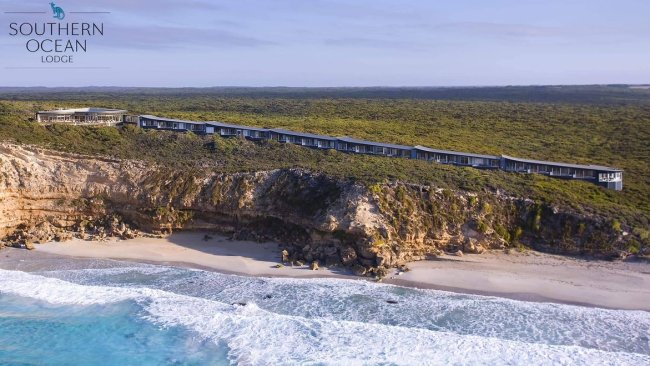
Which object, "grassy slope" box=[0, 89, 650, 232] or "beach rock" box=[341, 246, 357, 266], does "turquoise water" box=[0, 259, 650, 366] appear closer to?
"beach rock" box=[341, 246, 357, 266]

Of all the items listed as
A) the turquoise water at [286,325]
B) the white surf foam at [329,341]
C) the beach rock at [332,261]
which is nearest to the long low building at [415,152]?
the beach rock at [332,261]

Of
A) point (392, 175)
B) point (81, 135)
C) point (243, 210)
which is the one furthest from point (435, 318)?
point (81, 135)

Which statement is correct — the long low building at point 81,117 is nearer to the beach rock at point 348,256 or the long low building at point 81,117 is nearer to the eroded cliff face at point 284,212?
the eroded cliff face at point 284,212

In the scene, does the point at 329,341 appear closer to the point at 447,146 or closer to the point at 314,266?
the point at 314,266

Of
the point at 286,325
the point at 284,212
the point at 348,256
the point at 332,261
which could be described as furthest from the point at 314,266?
the point at 286,325

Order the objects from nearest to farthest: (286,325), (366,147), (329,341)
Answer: (329,341) → (286,325) → (366,147)

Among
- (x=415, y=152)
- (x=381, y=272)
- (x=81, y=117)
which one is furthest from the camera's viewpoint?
(x=81, y=117)

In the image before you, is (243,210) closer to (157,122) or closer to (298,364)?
(298,364)
